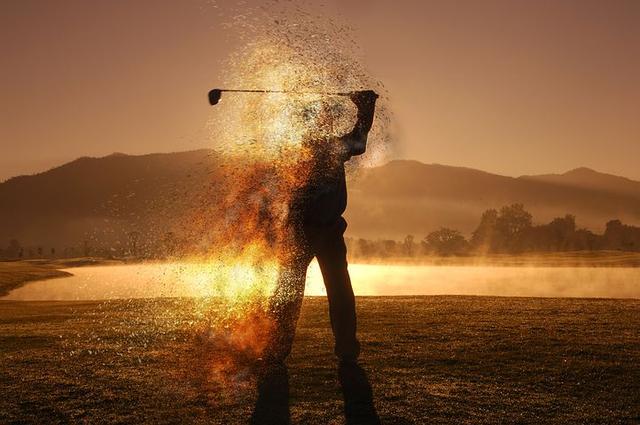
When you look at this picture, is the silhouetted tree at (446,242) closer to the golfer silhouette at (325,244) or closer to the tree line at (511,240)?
the tree line at (511,240)

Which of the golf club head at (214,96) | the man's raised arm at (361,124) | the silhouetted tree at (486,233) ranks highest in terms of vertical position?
the silhouetted tree at (486,233)

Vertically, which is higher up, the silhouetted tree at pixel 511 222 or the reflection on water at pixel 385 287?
the silhouetted tree at pixel 511 222

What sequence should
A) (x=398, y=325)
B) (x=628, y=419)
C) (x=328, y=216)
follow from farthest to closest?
(x=398, y=325)
(x=328, y=216)
(x=628, y=419)

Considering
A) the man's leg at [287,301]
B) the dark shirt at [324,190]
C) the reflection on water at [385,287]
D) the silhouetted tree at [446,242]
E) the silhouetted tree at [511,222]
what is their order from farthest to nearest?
the silhouetted tree at [511,222]
the silhouetted tree at [446,242]
the reflection on water at [385,287]
the man's leg at [287,301]
the dark shirt at [324,190]

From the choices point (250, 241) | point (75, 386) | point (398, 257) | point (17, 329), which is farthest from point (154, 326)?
point (398, 257)

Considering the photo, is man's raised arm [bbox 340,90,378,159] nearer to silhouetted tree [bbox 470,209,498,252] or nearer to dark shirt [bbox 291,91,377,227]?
dark shirt [bbox 291,91,377,227]

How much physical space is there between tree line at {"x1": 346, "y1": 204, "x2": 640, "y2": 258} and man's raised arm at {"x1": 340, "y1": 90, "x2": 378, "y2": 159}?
127 metres

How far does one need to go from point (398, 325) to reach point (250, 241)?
205 inches

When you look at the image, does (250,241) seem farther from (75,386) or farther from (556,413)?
(556,413)

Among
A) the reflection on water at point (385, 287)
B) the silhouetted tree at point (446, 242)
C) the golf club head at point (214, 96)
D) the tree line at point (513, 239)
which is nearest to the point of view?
the golf club head at point (214, 96)

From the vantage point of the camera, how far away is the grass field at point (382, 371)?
900 centimetres

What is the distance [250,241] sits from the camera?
546 inches

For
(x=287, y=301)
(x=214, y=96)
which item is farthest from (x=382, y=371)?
(x=214, y=96)

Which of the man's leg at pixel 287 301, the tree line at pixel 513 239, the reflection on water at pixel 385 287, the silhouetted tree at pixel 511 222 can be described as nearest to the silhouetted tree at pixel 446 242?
the tree line at pixel 513 239
